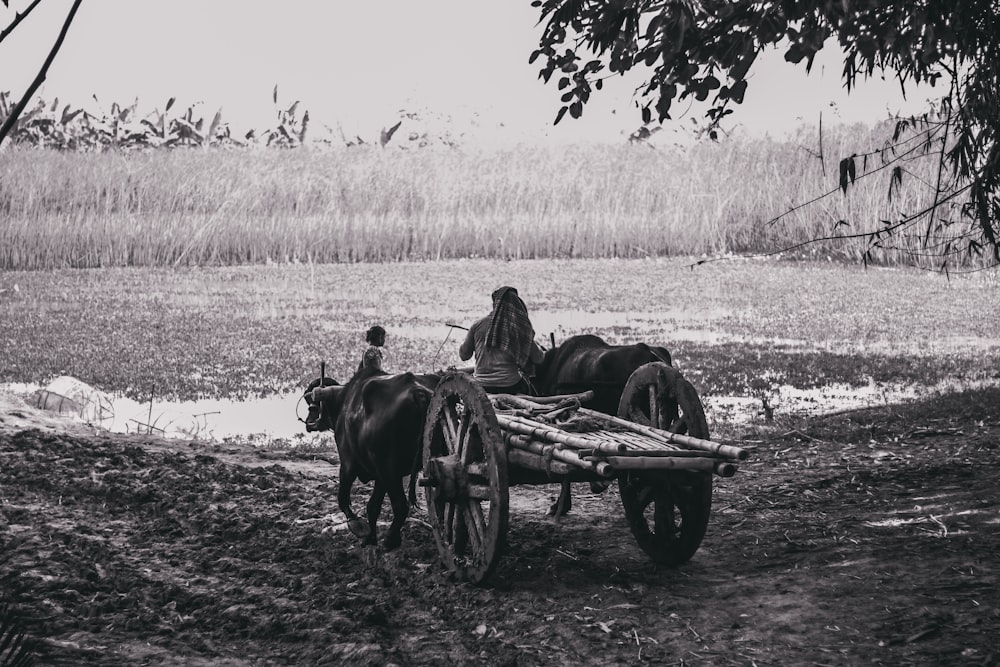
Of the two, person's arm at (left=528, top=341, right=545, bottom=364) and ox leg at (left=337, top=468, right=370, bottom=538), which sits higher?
person's arm at (left=528, top=341, right=545, bottom=364)

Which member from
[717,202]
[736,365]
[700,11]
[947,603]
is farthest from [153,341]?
[717,202]

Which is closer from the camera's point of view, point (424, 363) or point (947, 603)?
point (947, 603)

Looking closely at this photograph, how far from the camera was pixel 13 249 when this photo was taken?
20.9 m

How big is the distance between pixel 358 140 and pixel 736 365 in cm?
2004

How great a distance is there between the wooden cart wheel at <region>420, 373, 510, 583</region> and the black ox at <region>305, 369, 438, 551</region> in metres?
0.25

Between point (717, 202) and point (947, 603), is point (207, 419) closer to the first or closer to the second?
point (947, 603)

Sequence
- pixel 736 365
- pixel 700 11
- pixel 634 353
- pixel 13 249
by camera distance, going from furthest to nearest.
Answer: pixel 13 249, pixel 736 365, pixel 634 353, pixel 700 11

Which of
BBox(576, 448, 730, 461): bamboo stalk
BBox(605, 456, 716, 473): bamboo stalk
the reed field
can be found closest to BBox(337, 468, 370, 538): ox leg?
BBox(576, 448, 730, 461): bamboo stalk

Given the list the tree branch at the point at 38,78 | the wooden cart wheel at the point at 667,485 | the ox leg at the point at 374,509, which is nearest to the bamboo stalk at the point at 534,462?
the wooden cart wheel at the point at 667,485

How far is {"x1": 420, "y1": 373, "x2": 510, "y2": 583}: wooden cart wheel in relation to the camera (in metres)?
5.04

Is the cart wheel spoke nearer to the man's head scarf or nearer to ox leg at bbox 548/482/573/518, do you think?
ox leg at bbox 548/482/573/518

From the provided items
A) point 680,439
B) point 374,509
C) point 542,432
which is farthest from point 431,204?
point 680,439

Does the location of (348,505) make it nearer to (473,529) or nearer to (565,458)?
(473,529)

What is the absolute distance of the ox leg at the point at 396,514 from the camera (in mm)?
6004
